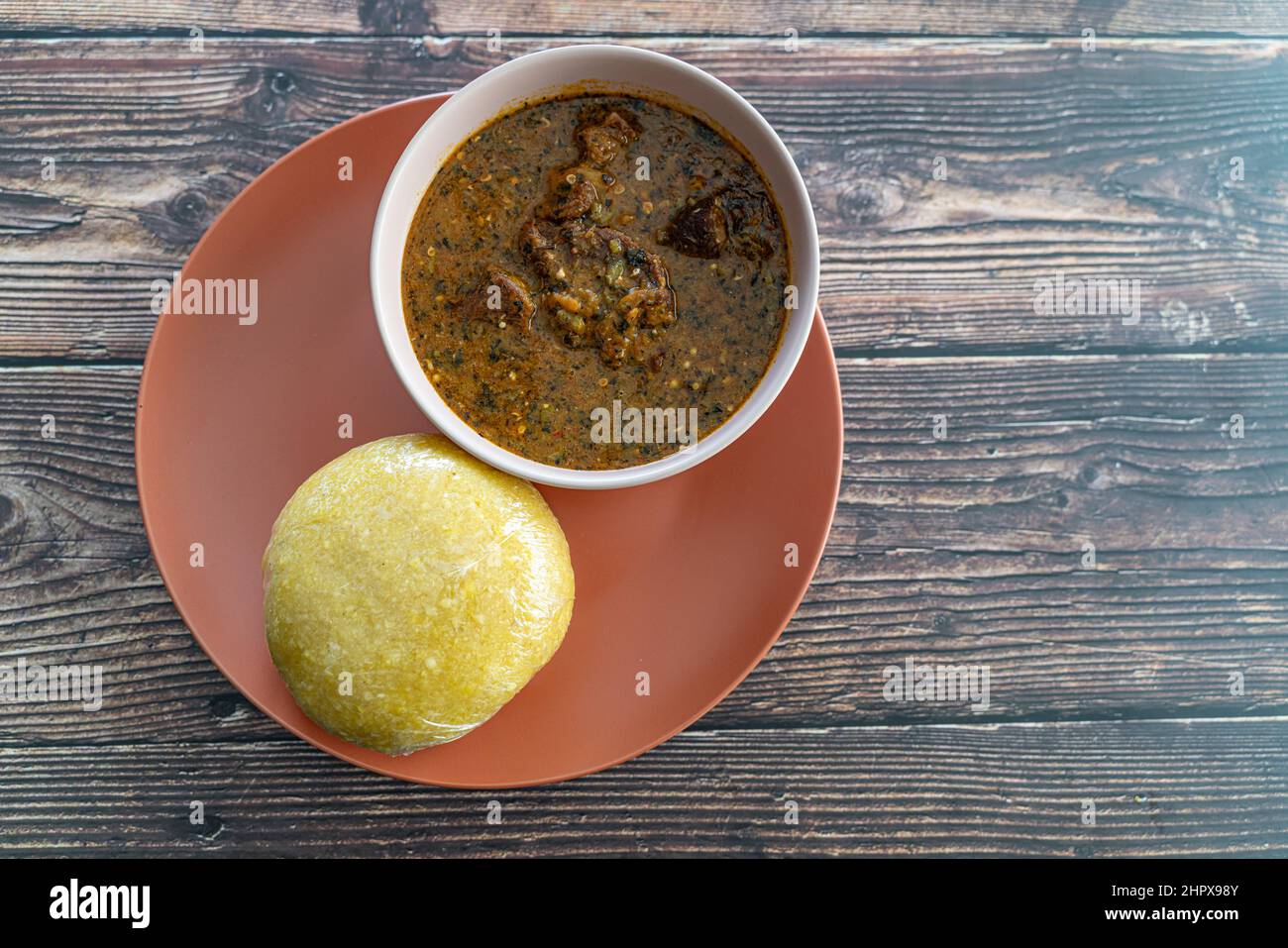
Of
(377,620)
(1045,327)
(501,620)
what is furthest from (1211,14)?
(377,620)

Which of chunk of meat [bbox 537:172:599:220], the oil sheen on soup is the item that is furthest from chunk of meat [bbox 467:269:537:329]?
chunk of meat [bbox 537:172:599:220]

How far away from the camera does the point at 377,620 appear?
1.67m

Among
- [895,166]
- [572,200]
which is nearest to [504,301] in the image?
[572,200]

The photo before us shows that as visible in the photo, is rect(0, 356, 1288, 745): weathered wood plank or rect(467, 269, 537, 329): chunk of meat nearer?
rect(467, 269, 537, 329): chunk of meat

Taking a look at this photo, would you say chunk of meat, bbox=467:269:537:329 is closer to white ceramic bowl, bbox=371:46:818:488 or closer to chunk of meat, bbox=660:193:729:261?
white ceramic bowl, bbox=371:46:818:488

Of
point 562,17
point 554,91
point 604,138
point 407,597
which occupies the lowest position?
point 407,597

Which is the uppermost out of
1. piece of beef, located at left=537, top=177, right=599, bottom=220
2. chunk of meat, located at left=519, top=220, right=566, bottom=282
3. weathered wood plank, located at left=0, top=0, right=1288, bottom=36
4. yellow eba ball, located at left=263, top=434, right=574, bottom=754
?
weathered wood plank, located at left=0, top=0, right=1288, bottom=36

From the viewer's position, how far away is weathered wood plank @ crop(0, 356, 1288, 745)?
2.17 metres

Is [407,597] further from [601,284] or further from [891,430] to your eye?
[891,430]

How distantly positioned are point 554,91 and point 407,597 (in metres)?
1.02

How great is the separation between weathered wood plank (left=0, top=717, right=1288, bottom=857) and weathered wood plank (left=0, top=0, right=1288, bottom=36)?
1.77 m

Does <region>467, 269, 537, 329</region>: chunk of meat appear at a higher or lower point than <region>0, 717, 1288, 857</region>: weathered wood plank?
higher

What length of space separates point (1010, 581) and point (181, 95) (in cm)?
239

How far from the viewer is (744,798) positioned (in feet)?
7.22
